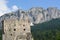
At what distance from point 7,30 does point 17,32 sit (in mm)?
1558

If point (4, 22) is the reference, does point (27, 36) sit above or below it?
below

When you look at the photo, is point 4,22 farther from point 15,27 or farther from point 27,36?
point 27,36

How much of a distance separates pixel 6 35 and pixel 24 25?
3160 mm

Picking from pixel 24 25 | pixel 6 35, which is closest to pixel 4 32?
pixel 6 35

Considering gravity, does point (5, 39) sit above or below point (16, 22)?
below

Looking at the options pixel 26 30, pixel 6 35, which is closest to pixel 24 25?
pixel 26 30

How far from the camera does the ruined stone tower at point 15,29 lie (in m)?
37.4

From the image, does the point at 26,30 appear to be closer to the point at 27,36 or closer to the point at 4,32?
the point at 27,36

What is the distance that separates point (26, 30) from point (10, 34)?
2543 mm

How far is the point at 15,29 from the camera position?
37.4m

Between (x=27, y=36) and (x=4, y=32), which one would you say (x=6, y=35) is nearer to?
(x=4, y=32)

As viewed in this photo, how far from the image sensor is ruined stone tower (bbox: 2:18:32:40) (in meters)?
37.4

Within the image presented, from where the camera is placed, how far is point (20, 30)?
1480 inches

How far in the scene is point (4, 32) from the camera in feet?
123
